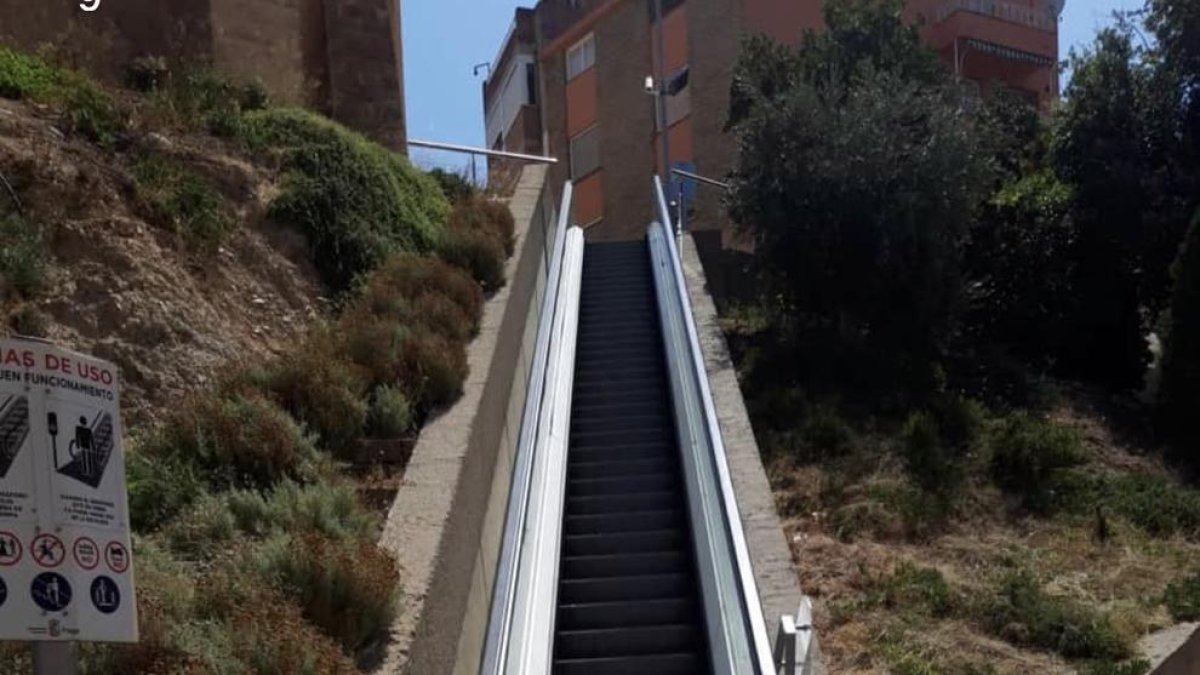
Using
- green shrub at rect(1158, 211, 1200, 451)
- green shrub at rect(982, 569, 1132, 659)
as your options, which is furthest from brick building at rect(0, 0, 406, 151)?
green shrub at rect(982, 569, 1132, 659)

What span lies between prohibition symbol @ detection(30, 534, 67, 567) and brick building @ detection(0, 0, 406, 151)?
12.0 meters

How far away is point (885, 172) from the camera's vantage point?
62.0 feet

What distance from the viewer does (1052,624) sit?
11.4m

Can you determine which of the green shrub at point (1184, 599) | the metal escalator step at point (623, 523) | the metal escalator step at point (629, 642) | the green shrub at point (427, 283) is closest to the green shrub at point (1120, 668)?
the green shrub at point (1184, 599)

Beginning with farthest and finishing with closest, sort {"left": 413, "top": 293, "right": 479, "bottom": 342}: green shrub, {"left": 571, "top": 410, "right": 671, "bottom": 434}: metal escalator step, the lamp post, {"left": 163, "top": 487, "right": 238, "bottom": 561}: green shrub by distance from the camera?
1. the lamp post
2. {"left": 571, "top": 410, "right": 671, "bottom": 434}: metal escalator step
3. {"left": 413, "top": 293, "right": 479, "bottom": 342}: green shrub
4. {"left": 163, "top": 487, "right": 238, "bottom": 561}: green shrub

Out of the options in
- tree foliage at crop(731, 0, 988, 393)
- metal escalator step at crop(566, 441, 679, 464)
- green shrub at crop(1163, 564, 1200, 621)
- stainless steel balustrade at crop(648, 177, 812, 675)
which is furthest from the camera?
tree foliage at crop(731, 0, 988, 393)

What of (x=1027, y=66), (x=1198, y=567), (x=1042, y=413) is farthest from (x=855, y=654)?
(x=1027, y=66)

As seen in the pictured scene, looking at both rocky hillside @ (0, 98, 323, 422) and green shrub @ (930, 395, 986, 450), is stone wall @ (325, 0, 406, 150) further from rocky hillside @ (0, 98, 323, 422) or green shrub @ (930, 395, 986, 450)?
green shrub @ (930, 395, 986, 450)

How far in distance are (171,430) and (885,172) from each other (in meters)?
10.9

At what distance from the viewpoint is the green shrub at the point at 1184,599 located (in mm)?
11703

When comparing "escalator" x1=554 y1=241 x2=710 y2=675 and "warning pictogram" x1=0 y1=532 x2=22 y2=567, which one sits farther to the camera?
"escalator" x1=554 y1=241 x2=710 y2=675

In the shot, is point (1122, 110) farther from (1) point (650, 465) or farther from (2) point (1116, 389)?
(1) point (650, 465)

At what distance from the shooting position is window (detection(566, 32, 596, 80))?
39500mm

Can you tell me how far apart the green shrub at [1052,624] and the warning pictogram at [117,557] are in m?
8.10
